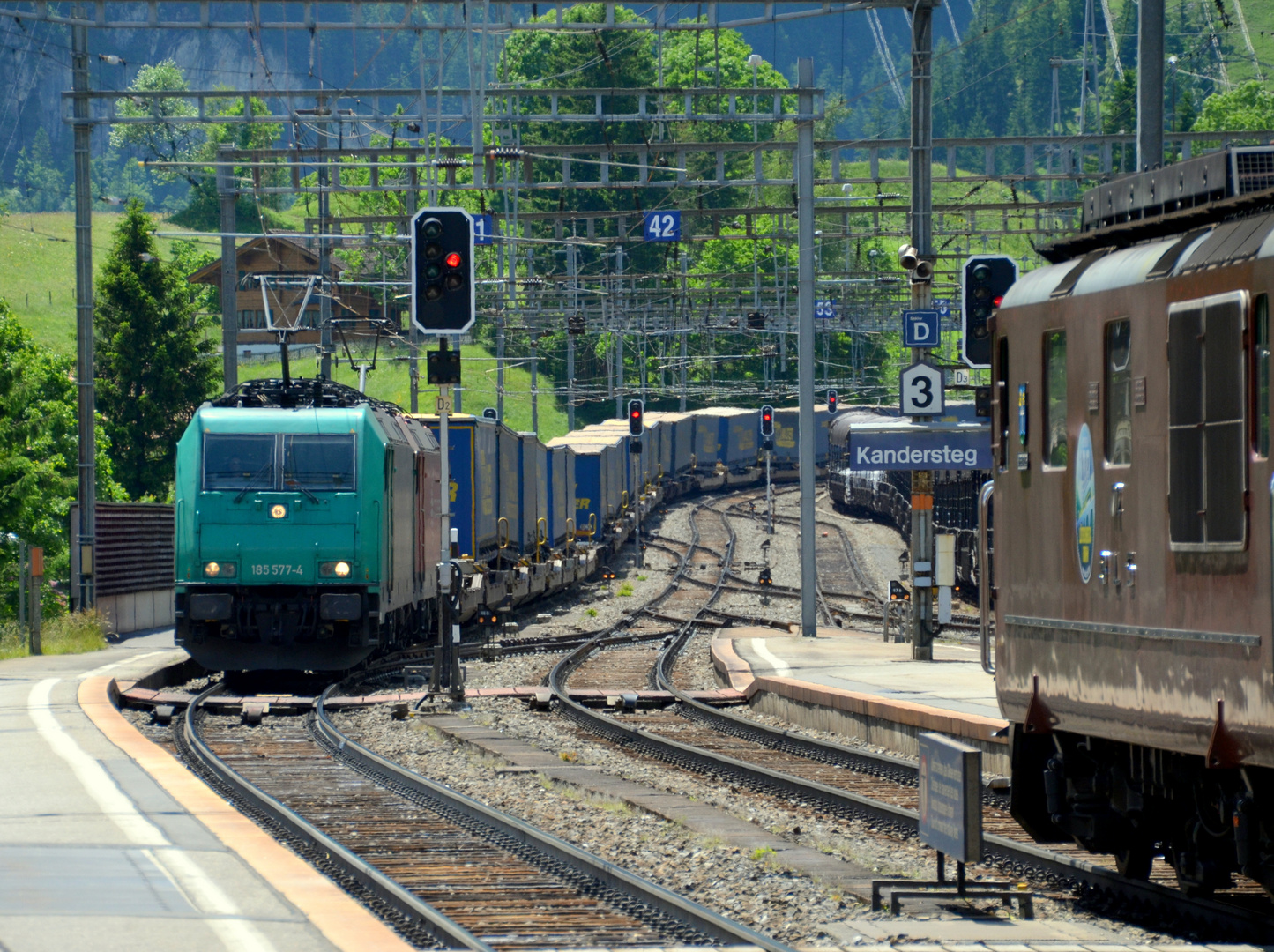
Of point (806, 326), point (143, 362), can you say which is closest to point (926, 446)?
point (806, 326)

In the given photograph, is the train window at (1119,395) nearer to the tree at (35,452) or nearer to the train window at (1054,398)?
the train window at (1054,398)

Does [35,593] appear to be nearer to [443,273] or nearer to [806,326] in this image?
[443,273]

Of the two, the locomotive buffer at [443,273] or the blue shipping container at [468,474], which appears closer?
the locomotive buffer at [443,273]

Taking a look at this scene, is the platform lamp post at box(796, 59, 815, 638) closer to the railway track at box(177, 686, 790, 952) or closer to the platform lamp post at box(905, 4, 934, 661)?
the platform lamp post at box(905, 4, 934, 661)

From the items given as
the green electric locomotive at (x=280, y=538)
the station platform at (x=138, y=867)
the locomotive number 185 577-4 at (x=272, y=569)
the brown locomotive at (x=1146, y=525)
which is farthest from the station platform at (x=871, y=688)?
the station platform at (x=138, y=867)

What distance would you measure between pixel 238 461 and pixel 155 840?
11.5 meters

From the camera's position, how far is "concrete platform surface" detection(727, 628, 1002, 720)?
1658 cm

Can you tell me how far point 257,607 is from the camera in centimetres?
2053

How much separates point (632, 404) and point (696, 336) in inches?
1944

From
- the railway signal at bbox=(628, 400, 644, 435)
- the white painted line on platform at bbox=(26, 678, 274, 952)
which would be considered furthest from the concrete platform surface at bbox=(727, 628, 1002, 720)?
the railway signal at bbox=(628, 400, 644, 435)

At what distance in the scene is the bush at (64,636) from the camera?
1019 inches

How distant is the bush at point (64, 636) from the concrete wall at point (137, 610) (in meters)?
2.09

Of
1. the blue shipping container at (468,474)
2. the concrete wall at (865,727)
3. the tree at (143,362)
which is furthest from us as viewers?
the tree at (143,362)

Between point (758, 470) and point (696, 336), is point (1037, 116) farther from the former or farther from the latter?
point (758, 470)
